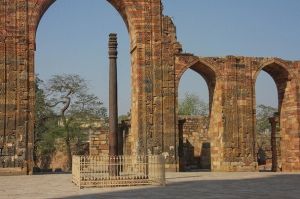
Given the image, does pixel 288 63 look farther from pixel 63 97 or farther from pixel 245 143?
pixel 63 97

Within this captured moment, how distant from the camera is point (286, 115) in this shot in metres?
19.2

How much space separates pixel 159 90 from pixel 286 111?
6124 mm

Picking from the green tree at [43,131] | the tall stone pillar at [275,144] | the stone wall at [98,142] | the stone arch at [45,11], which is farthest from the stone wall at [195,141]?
the green tree at [43,131]

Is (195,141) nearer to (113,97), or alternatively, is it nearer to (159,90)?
(159,90)

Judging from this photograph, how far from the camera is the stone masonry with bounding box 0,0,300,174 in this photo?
15.6 metres

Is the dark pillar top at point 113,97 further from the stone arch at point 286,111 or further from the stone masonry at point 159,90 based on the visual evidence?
the stone arch at point 286,111

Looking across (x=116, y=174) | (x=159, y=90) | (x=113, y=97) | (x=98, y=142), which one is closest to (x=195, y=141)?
(x=98, y=142)

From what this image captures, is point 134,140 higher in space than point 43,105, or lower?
lower

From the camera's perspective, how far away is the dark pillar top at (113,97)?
11.3 m

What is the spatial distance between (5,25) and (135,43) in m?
4.88

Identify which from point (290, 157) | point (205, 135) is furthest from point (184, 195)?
point (205, 135)

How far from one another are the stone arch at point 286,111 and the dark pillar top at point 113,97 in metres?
8.53

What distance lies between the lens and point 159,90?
17.0 meters

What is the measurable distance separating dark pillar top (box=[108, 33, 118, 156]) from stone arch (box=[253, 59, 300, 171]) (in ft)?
28.0
